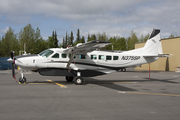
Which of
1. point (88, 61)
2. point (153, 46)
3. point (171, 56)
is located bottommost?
point (88, 61)

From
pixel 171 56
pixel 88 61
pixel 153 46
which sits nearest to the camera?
pixel 88 61

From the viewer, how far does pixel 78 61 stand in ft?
45.3

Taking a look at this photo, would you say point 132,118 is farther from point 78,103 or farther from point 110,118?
point 78,103

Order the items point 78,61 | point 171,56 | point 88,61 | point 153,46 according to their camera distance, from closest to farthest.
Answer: point 78,61 < point 88,61 < point 153,46 < point 171,56

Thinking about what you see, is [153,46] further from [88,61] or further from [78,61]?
[78,61]

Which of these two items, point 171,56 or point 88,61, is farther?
point 171,56

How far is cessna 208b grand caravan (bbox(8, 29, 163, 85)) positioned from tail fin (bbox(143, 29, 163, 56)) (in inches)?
3.8

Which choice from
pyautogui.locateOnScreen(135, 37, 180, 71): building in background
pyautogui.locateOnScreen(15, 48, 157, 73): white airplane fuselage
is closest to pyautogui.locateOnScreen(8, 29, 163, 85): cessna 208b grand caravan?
pyautogui.locateOnScreen(15, 48, 157, 73): white airplane fuselage

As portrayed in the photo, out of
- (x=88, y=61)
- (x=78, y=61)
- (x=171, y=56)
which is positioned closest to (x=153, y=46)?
(x=88, y=61)

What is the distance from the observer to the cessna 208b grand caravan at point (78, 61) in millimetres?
12844

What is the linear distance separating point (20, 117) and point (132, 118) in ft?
12.0

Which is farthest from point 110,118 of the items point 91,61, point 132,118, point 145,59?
point 145,59

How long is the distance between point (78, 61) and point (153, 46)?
778 cm

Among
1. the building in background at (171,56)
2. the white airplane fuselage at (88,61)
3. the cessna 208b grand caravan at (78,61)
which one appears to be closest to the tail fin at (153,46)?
the cessna 208b grand caravan at (78,61)
